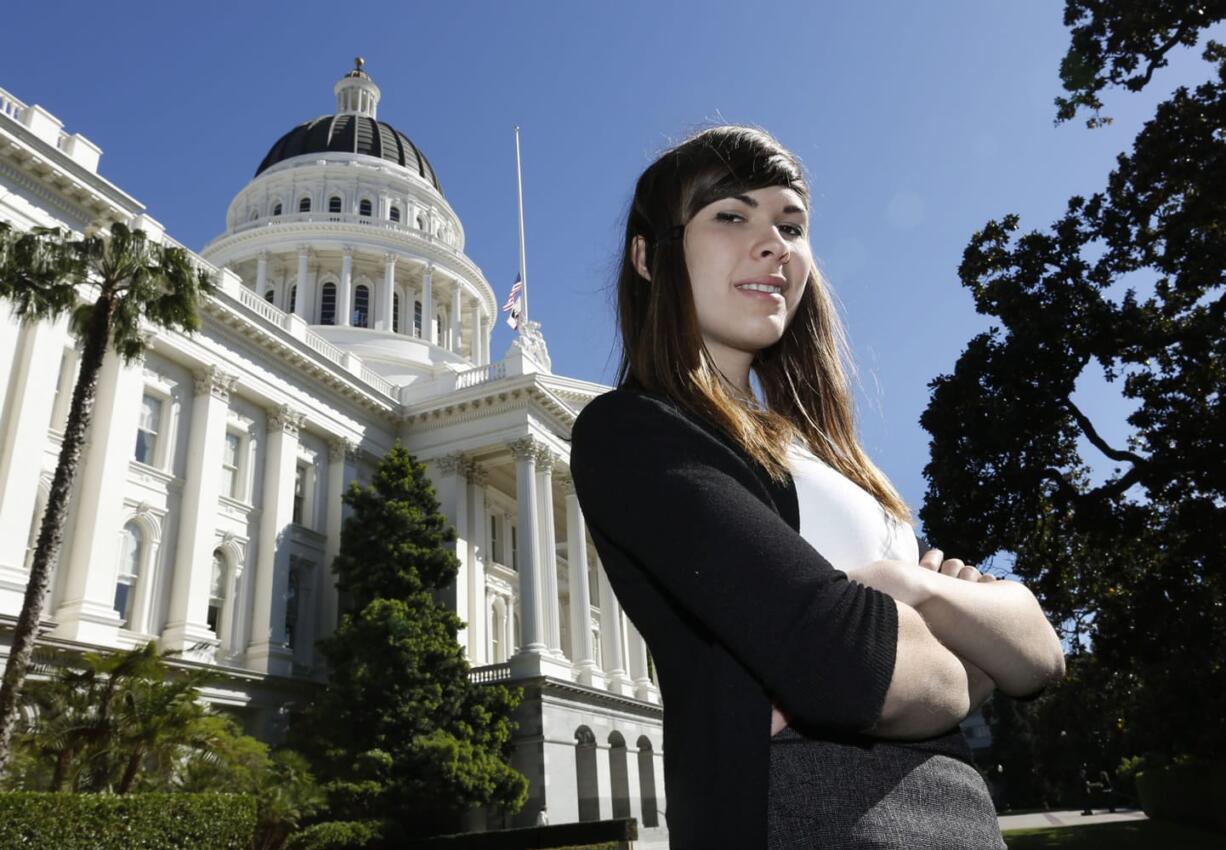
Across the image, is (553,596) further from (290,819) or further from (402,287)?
(402,287)

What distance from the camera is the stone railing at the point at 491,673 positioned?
31.6 metres

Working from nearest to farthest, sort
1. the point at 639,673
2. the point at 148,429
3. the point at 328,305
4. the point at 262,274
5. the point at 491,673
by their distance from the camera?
the point at 148,429 < the point at 491,673 < the point at 639,673 < the point at 262,274 < the point at 328,305

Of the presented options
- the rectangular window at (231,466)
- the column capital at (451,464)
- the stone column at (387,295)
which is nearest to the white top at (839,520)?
the rectangular window at (231,466)

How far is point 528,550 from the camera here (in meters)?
33.4

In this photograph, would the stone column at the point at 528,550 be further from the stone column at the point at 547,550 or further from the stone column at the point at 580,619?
the stone column at the point at 580,619

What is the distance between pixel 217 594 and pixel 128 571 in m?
3.31

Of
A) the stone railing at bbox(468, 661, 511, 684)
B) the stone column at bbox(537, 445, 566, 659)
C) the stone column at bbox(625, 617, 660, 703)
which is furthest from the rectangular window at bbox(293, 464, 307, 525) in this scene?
the stone column at bbox(625, 617, 660, 703)

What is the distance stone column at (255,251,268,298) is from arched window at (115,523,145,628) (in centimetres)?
2477

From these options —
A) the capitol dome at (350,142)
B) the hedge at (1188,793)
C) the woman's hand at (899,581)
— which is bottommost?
the hedge at (1188,793)

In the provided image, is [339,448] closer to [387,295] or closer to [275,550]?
[275,550]

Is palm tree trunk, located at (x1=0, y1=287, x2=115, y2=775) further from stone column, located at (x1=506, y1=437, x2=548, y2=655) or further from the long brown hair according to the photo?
stone column, located at (x1=506, y1=437, x2=548, y2=655)

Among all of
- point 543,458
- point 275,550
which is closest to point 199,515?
point 275,550

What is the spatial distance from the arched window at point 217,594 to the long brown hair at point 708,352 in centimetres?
2903

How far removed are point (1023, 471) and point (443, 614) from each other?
18.7m
